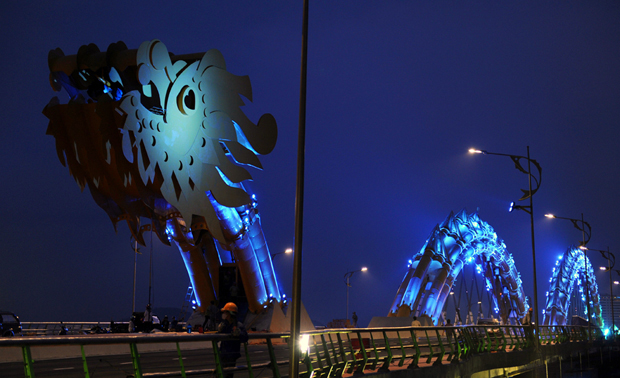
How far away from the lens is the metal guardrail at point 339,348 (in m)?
8.48

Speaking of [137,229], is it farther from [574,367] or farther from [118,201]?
[574,367]

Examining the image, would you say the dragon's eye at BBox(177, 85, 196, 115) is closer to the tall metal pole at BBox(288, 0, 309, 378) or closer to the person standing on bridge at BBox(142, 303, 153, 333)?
the person standing on bridge at BBox(142, 303, 153, 333)

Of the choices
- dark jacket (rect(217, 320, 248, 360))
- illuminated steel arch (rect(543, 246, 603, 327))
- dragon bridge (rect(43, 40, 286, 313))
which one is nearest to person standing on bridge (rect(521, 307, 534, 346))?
dragon bridge (rect(43, 40, 286, 313))

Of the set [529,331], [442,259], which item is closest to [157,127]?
[529,331]

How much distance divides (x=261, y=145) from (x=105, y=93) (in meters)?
9.64

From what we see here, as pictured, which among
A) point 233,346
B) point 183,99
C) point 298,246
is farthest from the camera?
point 183,99

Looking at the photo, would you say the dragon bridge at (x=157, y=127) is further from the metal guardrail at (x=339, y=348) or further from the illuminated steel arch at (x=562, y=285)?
the illuminated steel arch at (x=562, y=285)

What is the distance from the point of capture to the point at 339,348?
1566cm

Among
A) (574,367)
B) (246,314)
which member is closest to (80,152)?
(246,314)

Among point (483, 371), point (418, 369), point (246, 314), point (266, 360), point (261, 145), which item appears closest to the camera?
point (266, 360)

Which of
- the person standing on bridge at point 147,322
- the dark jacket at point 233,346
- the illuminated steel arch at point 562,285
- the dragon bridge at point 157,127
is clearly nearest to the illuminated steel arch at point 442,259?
the person standing on bridge at point 147,322

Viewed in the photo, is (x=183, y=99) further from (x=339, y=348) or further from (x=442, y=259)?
(x=442, y=259)

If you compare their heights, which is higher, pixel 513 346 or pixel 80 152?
pixel 80 152

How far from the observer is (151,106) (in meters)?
34.0
